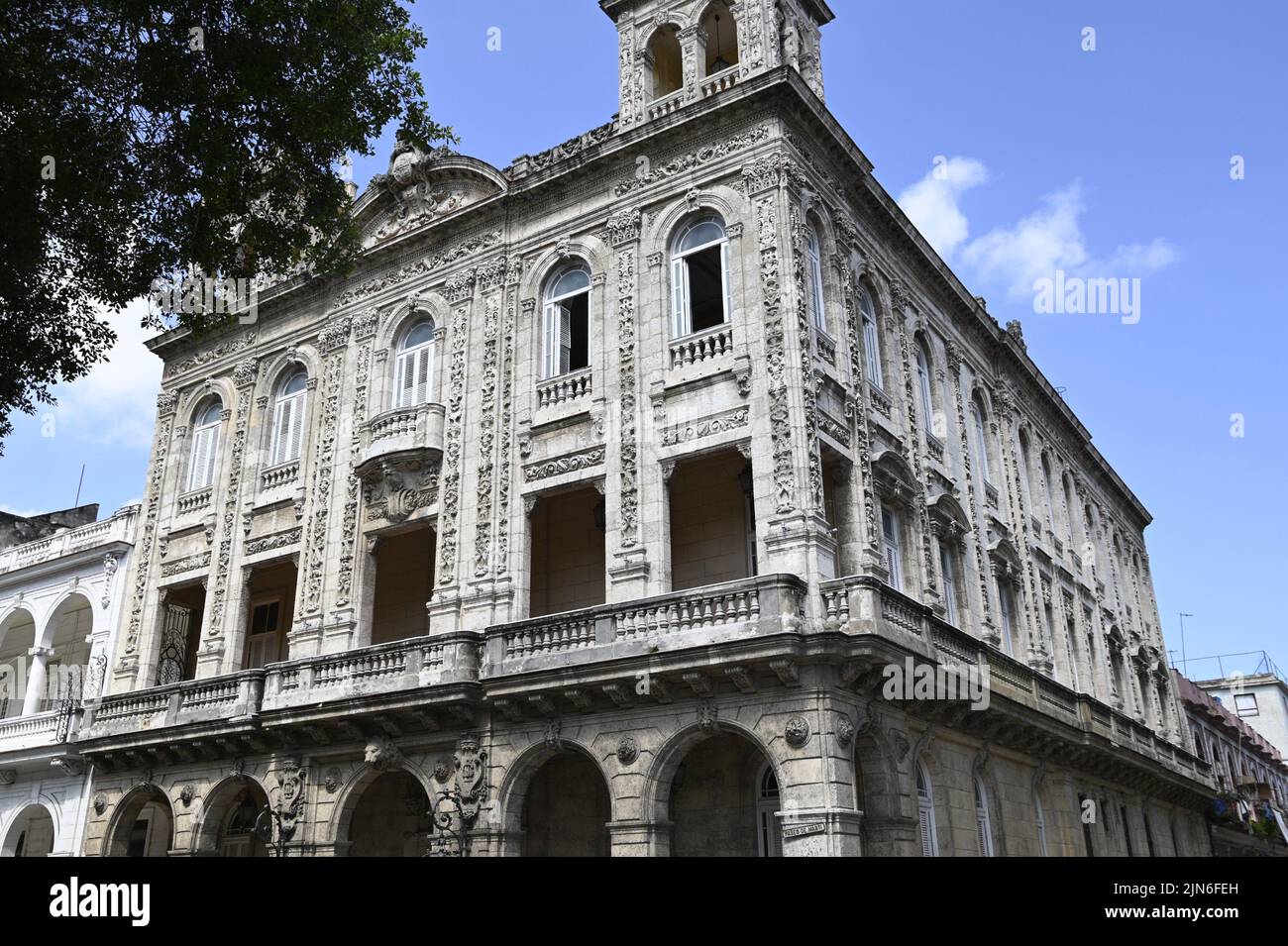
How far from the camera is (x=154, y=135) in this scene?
1384 centimetres

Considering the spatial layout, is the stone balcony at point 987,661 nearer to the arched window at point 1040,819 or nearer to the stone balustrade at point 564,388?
the arched window at point 1040,819

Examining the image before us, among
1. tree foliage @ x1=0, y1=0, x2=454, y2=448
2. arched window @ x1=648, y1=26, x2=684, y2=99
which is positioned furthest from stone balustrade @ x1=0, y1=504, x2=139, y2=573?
arched window @ x1=648, y1=26, x2=684, y2=99

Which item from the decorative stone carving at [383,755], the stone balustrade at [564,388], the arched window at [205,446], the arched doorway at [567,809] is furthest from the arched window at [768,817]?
the arched window at [205,446]

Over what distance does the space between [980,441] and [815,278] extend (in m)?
9.06

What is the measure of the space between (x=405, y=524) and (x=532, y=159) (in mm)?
7674

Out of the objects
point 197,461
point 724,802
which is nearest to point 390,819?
point 724,802

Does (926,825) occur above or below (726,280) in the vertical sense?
below

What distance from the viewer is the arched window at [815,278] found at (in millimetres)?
18578

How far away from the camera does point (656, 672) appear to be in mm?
15633

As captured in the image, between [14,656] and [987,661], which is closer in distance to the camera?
[987,661]

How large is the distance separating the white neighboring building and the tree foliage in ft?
41.1

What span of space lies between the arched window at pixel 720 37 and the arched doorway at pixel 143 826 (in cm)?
1861

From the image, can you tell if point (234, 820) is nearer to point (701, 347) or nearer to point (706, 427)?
point (706, 427)

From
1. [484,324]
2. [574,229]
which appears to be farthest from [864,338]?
[484,324]
